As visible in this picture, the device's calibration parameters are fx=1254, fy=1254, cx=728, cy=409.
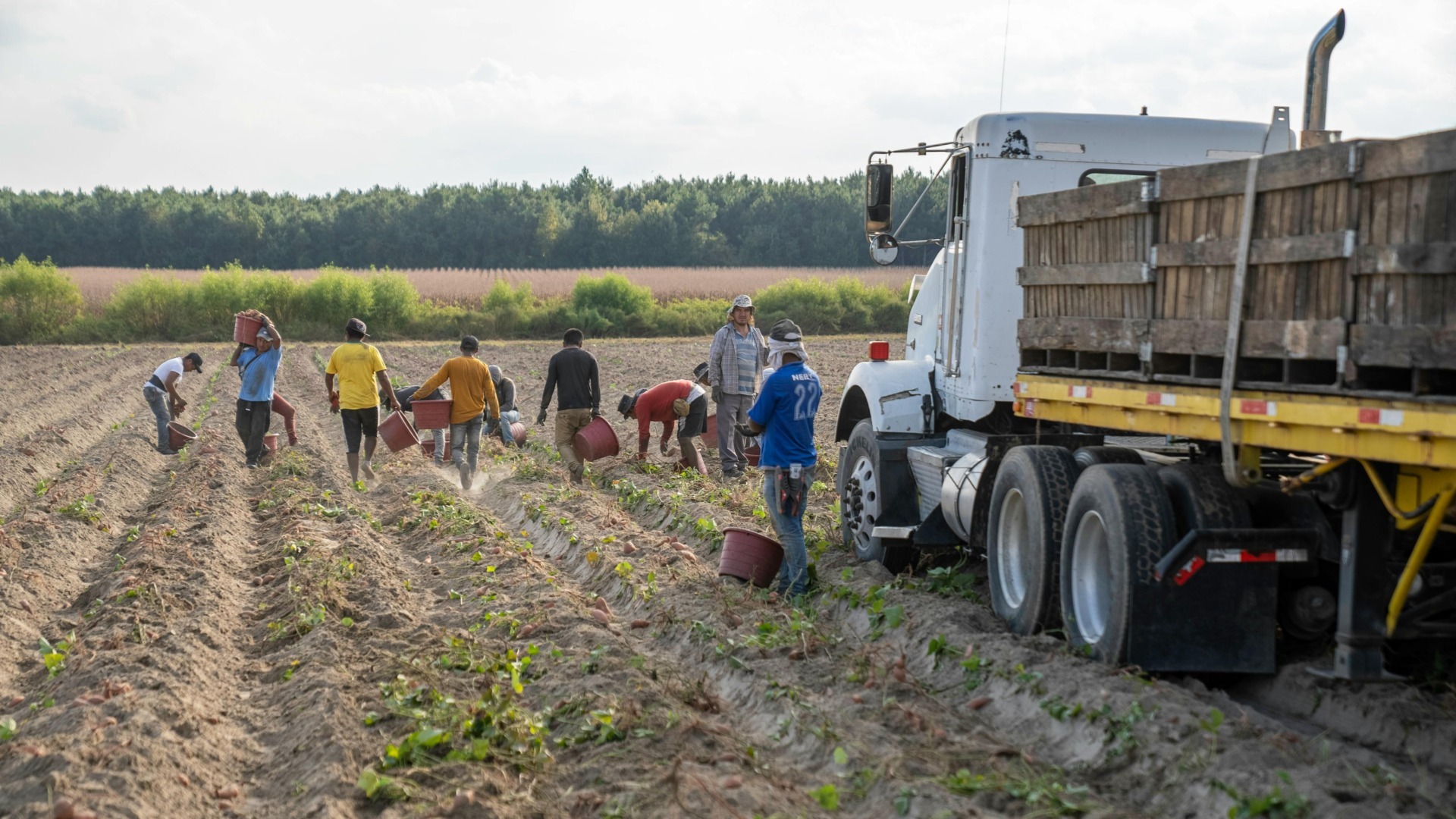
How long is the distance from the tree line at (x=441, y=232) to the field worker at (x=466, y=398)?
69.4m

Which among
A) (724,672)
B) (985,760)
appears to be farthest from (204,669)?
(985,760)

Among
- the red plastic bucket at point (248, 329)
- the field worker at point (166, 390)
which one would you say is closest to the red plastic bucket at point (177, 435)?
the field worker at point (166, 390)

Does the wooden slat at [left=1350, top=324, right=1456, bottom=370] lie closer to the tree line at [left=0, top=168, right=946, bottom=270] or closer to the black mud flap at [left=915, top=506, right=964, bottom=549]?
the black mud flap at [left=915, top=506, right=964, bottom=549]

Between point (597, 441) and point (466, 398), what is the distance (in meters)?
1.49

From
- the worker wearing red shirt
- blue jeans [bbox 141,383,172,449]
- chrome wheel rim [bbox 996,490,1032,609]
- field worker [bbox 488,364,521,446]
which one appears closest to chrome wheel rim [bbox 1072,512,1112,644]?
chrome wheel rim [bbox 996,490,1032,609]

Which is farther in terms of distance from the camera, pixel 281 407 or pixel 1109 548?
pixel 281 407

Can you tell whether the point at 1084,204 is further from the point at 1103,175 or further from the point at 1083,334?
the point at 1103,175

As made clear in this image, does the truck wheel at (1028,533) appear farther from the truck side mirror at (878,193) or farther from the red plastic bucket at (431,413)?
the red plastic bucket at (431,413)

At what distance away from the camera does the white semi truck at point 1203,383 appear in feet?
14.9

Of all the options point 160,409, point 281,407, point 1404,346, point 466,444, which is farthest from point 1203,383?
point 160,409

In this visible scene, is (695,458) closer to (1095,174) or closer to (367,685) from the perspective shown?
(1095,174)

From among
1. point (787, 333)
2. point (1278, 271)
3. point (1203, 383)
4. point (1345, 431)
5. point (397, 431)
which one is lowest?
point (397, 431)

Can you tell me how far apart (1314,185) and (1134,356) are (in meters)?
1.61

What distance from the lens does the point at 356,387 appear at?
533 inches
